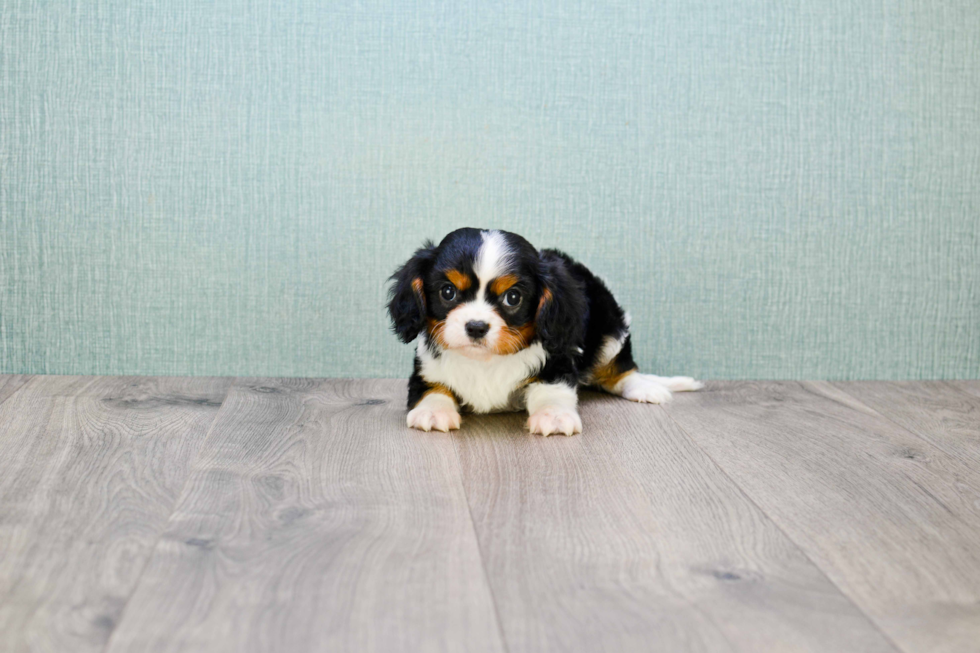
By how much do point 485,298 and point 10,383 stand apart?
138cm

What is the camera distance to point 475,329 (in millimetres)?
2033

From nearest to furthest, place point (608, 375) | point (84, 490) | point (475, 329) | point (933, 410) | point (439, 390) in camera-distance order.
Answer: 1. point (84, 490)
2. point (475, 329)
3. point (439, 390)
4. point (933, 410)
5. point (608, 375)

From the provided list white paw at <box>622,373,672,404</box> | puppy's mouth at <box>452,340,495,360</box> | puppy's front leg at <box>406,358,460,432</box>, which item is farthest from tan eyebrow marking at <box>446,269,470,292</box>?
white paw at <box>622,373,672,404</box>

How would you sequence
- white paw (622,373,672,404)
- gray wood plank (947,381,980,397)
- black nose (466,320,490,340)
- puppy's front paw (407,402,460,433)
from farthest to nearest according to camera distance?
gray wood plank (947,381,980,397), white paw (622,373,672,404), puppy's front paw (407,402,460,433), black nose (466,320,490,340)

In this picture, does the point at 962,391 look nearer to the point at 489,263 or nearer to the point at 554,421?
the point at 554,421

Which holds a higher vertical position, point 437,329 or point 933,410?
point 437,329

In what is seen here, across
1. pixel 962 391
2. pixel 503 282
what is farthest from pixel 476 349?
pixel 962 391

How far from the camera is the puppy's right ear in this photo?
7.03 feet

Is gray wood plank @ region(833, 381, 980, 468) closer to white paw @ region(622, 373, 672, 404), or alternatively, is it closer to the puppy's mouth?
white paw @ region(622, 373, 672, 404)

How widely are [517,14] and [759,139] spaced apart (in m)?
0.81

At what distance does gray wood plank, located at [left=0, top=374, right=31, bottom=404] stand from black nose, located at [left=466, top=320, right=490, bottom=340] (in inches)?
47.5

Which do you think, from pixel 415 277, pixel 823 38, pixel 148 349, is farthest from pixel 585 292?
pixel 148 349

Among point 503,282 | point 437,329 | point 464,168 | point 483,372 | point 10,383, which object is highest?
point 464,168

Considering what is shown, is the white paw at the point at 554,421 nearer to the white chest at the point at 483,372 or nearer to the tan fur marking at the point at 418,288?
the white chest at the point at 483,372
